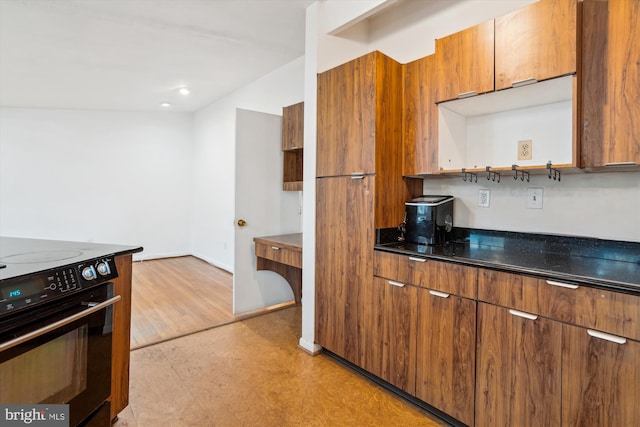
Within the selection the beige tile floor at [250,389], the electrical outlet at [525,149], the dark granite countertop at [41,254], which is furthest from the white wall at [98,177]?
the electrical outlet at [525,149]

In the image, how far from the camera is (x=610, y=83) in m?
1.47

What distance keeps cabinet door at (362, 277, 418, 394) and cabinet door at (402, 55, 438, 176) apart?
0.79 m

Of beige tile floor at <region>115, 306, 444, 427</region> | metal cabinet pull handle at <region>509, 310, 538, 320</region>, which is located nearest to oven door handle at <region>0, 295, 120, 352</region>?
beige tile floor at <region>115, 306, 444, 427</region>

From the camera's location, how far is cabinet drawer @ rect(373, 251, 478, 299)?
1.60 metres

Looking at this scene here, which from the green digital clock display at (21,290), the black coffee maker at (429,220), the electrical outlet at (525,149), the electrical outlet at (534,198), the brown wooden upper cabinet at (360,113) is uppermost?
the brown wooden upper cabinet at (360,113)

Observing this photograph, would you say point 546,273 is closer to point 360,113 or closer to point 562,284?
point 562,284

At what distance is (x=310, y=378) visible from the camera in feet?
7.10

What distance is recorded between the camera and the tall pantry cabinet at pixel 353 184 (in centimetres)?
208

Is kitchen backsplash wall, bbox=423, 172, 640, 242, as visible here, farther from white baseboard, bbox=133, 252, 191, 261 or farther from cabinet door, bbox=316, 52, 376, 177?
white baseboard, bbox=133, 252, 191, 261

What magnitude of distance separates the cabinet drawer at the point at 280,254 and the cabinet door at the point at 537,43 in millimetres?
1858

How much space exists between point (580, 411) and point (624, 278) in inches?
21.5

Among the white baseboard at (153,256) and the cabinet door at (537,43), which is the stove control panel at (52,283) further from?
the white baseboard at (153,256)

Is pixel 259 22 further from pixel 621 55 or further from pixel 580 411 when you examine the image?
pixel 580 411

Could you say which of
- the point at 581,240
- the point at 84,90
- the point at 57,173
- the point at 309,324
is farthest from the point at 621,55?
the point at 57,173
